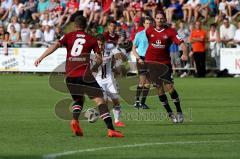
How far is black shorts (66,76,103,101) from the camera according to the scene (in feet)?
50.2

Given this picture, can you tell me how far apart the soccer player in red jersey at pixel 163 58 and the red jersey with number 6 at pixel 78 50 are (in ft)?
10.6

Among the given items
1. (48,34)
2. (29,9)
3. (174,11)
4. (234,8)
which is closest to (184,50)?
(234,8)

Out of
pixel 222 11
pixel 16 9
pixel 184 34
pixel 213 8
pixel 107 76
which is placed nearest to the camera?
pixel 107 76

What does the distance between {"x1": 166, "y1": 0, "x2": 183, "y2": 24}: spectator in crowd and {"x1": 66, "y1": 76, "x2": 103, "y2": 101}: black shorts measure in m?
21.1

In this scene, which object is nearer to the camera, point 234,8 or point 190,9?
point 234,8

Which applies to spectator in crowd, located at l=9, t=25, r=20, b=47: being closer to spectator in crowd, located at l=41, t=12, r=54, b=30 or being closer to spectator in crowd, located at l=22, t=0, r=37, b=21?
spectator in crowd, located at l=41, t=12, r=54, b=30

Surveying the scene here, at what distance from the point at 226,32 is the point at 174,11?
3.22 m

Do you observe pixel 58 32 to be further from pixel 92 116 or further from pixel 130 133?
pixel 130 133

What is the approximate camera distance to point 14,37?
38781 mm

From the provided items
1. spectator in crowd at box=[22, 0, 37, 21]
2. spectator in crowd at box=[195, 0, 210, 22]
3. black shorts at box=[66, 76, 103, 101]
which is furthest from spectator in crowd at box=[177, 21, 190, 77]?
black shorts at box=[66, 76, 103, 101]

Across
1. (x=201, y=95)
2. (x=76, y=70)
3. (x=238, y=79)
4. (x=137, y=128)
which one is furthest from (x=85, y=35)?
(x=238, y=79)

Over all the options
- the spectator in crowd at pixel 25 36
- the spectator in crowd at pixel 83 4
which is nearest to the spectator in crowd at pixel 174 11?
the spectator in crowd at pixel 83 4

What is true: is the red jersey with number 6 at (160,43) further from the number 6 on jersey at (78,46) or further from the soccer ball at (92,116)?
the number 6 on jersey at (78,46)

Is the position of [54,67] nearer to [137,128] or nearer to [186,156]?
[137,128]
